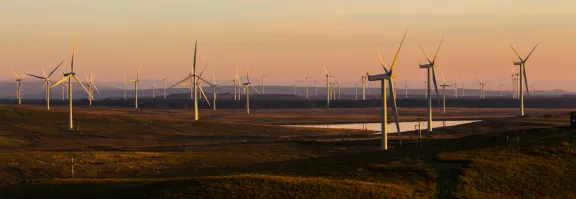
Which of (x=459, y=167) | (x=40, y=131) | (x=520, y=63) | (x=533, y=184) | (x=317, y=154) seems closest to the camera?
(x=533, y=184)

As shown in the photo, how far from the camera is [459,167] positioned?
213ft

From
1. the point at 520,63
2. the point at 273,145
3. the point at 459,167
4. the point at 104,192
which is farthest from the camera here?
the point at 520,63

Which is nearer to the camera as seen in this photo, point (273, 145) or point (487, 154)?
point (487, 154)

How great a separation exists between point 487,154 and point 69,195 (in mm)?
36953

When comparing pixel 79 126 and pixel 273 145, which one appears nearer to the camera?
pixel 273 145

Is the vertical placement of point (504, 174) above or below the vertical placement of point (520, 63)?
below

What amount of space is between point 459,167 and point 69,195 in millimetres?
30836

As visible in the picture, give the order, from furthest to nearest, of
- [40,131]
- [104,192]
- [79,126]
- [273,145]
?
[79,126] < [40,131] < [273,145] < [104,192]

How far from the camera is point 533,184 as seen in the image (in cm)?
5972

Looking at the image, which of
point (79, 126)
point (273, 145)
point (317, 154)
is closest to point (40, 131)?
point (79, 126)

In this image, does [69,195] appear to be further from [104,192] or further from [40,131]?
[40,131]

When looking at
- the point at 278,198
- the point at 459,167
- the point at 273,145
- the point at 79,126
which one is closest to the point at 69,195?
the point at 278,198

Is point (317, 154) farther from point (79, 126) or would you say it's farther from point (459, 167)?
point (79, 126)

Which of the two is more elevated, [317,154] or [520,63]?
[520,63]
